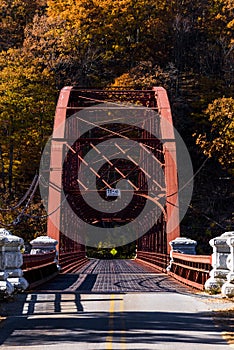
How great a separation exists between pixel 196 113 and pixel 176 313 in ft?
172

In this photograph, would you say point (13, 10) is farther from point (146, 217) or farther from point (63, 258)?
point (63, 258)

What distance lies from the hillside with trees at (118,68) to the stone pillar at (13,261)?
35.3 meters

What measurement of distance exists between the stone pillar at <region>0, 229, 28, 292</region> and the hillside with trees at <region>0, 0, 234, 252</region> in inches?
1388

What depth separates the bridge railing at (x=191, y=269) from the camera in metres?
21.8

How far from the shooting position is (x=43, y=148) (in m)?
63.5

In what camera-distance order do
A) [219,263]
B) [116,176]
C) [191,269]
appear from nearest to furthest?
[219,263], [191,269], [116,176]

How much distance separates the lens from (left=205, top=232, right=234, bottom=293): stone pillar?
761 inches

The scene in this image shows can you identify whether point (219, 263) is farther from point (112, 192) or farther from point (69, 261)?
point (69, 261)

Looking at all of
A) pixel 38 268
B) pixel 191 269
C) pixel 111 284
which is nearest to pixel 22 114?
pixel 111 284

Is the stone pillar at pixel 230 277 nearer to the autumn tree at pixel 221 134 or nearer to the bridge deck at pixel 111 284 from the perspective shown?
the bridge deck at pixel 111 284

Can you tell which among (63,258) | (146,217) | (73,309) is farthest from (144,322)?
(146,217)

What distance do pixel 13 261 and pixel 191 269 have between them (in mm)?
5880

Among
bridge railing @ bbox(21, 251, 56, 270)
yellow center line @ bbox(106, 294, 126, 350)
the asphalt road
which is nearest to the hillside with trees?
bridge railing @ bbox(21, 251, 56, 270)

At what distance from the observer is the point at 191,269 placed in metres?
23.8
